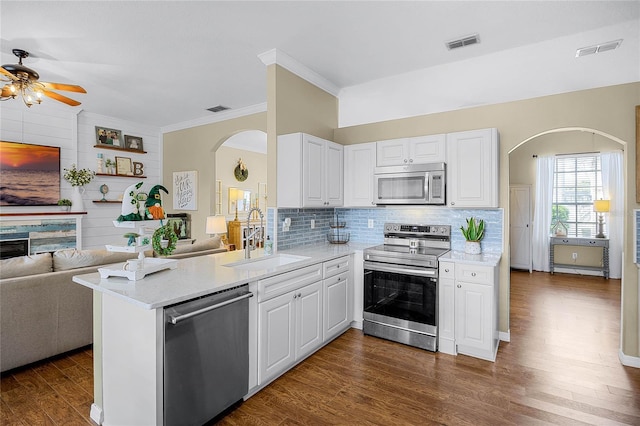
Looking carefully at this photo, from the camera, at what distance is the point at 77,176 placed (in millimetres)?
5371

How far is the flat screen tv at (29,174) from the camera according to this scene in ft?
15.5

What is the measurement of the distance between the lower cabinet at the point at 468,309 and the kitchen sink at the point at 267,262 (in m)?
1.44

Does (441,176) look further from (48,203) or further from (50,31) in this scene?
(48,203)

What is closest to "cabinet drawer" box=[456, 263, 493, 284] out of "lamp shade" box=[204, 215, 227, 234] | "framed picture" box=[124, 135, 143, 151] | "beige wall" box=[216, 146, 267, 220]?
"lamp shade" box=[204, 215, 227, 234]

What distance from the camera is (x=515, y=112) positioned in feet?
11.1

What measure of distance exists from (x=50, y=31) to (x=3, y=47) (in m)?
0.79

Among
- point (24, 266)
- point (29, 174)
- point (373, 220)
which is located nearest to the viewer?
point (24, 266)

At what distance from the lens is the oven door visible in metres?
3.16

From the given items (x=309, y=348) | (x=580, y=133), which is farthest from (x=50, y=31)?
(x=580, y=133)

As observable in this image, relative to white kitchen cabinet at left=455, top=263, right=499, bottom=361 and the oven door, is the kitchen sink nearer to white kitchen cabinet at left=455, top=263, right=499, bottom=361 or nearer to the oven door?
the oven door

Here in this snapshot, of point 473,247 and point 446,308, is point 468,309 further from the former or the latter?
point 473,247

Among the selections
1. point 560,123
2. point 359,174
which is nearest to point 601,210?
point 560,123

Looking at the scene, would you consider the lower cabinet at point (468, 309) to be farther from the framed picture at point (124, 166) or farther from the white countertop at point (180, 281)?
the framed picture at point (124, 166)

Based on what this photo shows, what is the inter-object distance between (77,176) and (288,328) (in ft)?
16.1
